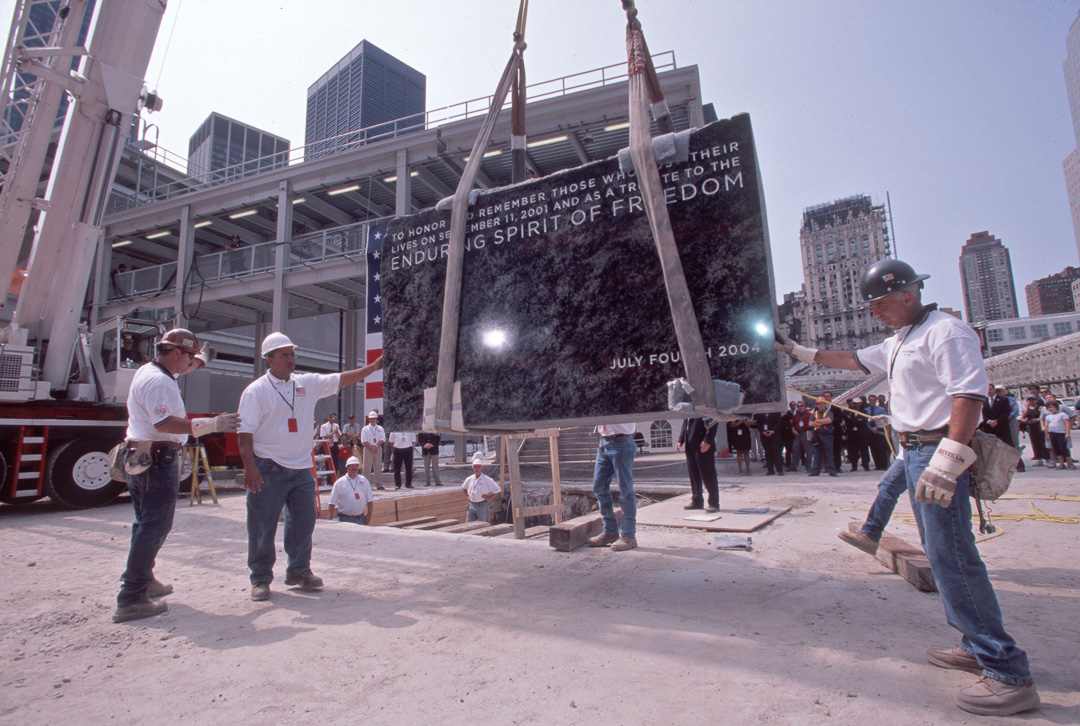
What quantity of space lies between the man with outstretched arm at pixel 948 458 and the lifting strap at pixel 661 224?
A: 42cm

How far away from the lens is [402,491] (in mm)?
11852

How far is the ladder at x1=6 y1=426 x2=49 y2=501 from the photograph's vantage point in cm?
848

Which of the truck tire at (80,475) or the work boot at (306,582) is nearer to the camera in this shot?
the work boot at (306,582)

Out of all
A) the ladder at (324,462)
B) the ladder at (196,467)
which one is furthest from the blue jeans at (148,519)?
the ladder at (324,462)

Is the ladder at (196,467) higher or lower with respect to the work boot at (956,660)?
higher

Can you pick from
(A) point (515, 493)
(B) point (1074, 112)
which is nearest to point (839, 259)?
(B) point (1074, 112)

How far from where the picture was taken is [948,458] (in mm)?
2088

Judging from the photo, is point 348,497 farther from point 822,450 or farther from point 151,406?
point 822,450

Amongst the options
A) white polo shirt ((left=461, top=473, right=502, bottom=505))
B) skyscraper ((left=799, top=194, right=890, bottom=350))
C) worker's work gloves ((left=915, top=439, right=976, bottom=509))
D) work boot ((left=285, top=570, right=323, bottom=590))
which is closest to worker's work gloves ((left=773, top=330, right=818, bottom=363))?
worker's work gloves ((left=915, top=439, right=976, bottom=509))

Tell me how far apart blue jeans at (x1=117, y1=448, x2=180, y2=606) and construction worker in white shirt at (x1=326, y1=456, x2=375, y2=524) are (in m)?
4.75

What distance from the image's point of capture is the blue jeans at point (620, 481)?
496 centimetres

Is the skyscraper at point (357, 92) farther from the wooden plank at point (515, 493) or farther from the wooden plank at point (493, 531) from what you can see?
the wooden plank at point (515, 493)

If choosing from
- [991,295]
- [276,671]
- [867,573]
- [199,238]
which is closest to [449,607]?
[276,671]

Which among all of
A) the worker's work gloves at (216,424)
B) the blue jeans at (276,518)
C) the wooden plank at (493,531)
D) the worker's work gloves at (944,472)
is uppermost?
the worker's work gloves at (216,424)
